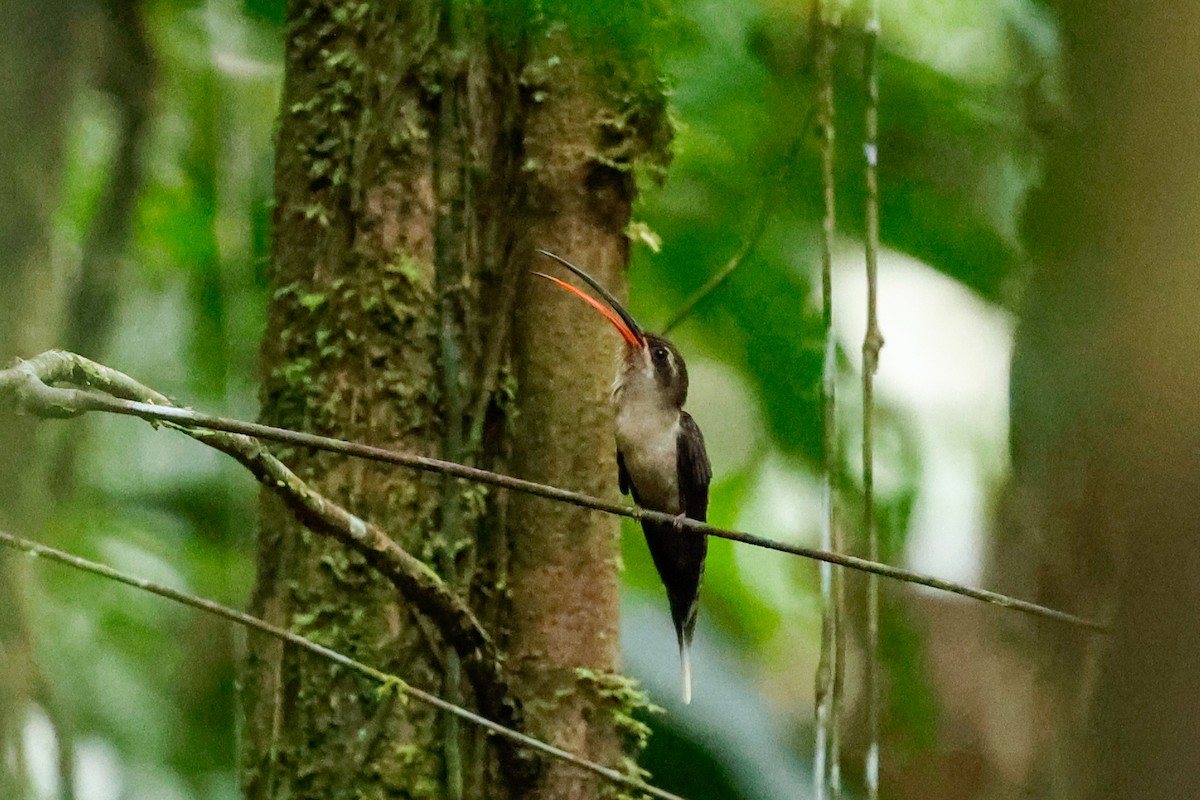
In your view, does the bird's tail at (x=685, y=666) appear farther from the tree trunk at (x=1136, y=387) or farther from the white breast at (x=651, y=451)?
the tree trunk at (x=1136, y=387)

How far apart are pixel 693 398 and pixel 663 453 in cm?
29

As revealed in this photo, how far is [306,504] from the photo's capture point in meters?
1.31

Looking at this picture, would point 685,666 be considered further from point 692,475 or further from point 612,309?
point 612,309

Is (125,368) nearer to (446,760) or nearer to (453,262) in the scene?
(453,262)

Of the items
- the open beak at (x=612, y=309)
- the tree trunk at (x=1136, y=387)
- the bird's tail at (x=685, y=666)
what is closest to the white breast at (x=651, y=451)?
the open beak at (x=612, y=309)

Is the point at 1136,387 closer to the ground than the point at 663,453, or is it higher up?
closer to the ground

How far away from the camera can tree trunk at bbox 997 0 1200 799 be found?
1.01ft

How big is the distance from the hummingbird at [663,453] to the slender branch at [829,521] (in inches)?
9.3

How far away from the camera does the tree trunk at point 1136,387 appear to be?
308 millimetres

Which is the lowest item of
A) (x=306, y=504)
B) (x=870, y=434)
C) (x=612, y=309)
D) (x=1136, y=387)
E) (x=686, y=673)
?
(x=1136, y=387)

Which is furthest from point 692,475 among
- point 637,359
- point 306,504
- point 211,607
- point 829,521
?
Result: point 211,607

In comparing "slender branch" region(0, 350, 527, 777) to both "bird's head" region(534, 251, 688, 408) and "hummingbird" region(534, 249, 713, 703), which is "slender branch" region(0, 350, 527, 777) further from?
"bird's head" region(534, 251, 688, 408)

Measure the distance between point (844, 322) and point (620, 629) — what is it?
2.12ft

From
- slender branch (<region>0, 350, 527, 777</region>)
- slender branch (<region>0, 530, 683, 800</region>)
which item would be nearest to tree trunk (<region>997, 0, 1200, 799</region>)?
slender branch (<region>0, 350, 527, 777</region>)
